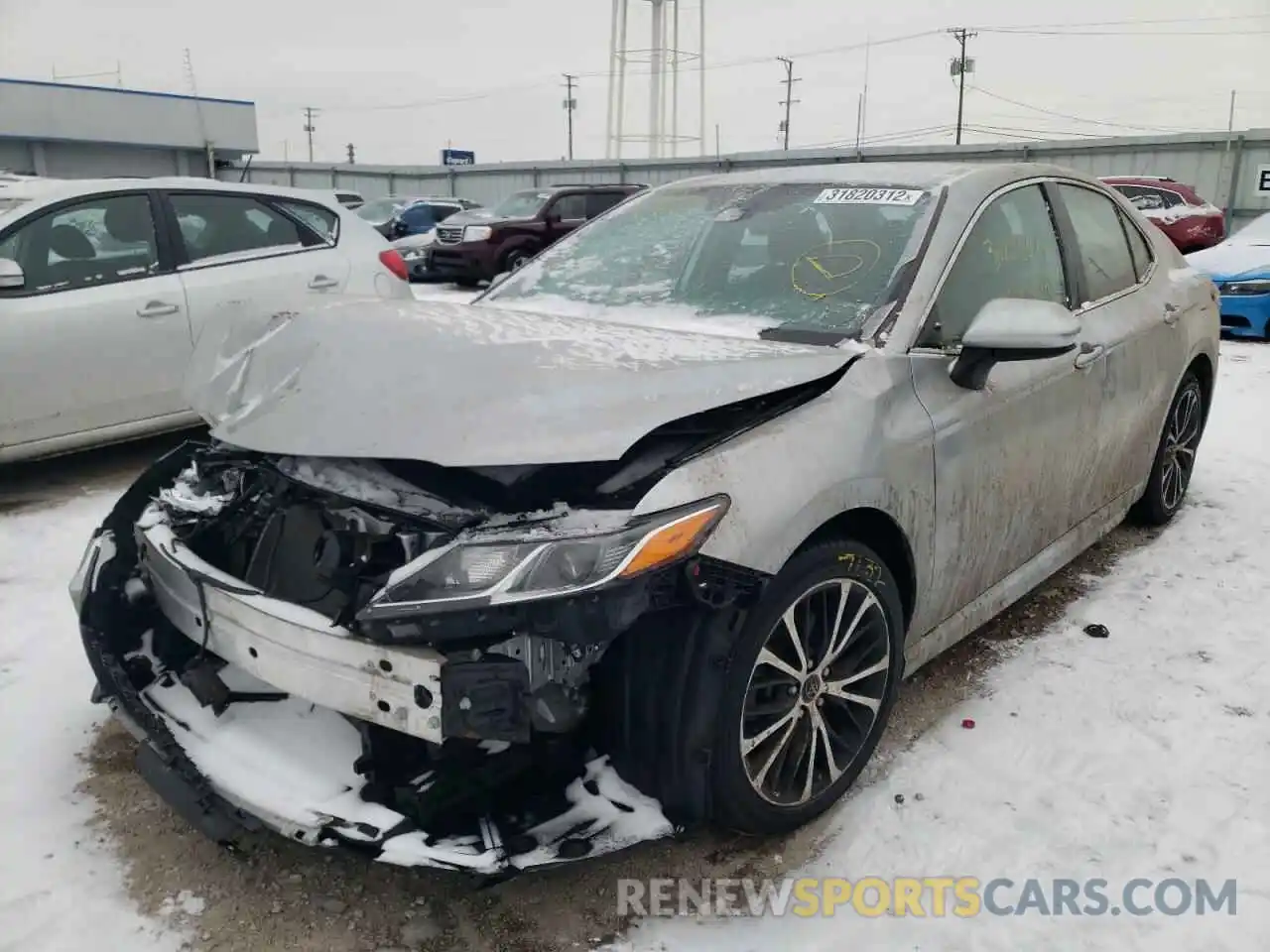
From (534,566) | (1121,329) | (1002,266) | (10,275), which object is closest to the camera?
(534,566)

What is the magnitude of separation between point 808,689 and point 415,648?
3.11 feet

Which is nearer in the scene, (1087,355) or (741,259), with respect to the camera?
(741,259)

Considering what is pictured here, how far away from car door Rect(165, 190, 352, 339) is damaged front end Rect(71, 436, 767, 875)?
3193 millimetres

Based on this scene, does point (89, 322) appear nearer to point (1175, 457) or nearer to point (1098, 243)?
point (1098, 243)

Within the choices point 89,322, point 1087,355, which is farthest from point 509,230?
point 1087,355

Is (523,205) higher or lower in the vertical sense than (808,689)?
higher

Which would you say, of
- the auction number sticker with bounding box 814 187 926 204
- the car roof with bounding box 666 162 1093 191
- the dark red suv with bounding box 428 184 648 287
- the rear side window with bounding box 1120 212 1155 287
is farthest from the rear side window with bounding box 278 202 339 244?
the dark red suv with bounding box 428 184 648 287

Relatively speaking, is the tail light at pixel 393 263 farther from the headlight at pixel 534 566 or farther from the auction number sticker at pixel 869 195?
the headlight at pixel 534 566

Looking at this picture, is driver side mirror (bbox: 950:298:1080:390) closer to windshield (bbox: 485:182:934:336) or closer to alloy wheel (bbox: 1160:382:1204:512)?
windshield (bbox: 485:182:934:336)

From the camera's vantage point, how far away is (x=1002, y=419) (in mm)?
2824

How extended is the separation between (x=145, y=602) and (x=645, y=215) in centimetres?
210

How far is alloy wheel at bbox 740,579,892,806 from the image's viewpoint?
2184mm

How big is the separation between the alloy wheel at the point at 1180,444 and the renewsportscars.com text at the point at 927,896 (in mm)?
2536

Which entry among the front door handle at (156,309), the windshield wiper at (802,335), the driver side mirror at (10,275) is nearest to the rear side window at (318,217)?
the front door handle at (156,309)
